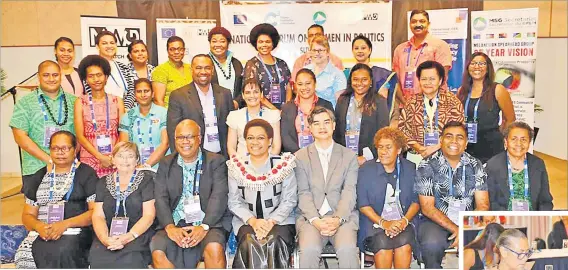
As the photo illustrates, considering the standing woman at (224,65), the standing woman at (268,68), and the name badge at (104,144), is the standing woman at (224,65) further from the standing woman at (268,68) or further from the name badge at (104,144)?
the name badge at (104,144)

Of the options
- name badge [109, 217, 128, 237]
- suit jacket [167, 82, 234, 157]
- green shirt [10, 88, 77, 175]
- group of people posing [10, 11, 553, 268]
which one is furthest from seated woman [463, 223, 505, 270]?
green shirt [10, 88, 77, 175]

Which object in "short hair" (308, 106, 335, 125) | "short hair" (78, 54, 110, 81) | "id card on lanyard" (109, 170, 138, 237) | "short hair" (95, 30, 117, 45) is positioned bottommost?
"id card on lanyard" (109, 170, 138, 237)

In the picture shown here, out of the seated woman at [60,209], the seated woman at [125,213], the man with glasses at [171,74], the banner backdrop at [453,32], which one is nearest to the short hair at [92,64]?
the man with glasses at [171,74]

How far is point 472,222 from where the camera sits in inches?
126

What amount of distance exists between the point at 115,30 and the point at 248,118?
1.36 metres

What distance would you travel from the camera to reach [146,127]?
4.41m

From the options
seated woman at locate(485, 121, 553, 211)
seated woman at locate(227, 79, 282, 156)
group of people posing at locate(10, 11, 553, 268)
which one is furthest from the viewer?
seated woman at locate(227, 79, 282, 156)

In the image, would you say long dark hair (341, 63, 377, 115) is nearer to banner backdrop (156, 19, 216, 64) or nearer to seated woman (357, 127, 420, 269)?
seated woman (357, 127, 420, 269)

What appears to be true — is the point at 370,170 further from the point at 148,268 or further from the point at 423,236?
the point at 148,268

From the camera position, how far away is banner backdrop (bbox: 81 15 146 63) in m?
4.58

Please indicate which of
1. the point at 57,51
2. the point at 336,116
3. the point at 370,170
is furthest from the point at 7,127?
the point at 370,170

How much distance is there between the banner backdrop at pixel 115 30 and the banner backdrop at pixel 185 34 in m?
0.16

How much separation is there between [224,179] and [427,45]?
2019 millimetres

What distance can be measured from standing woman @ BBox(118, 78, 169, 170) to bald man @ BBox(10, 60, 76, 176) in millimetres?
487
